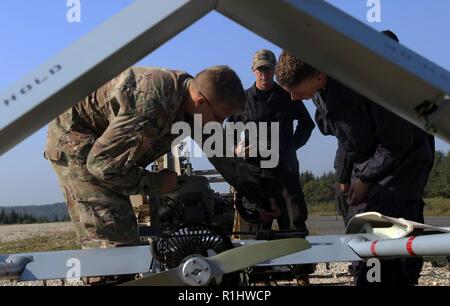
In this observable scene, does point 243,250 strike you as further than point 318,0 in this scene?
Yes

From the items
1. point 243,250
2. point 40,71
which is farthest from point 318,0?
point 243,250

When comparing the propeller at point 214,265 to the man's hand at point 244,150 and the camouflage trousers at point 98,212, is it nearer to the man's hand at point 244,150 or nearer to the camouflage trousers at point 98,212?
the camouflage trousers at point 98,212

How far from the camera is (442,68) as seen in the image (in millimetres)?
1140

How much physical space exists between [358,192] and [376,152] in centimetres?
30

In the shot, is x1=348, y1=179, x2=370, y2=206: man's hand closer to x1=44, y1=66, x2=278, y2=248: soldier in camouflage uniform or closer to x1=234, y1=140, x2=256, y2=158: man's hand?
x1=44, y1=66, x2=278, y2=248: soldier in camouflage uniform

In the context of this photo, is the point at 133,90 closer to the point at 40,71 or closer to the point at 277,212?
the point at 277,212

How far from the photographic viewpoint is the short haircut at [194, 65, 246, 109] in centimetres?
287

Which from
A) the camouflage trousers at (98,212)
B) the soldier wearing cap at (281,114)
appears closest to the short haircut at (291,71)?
the camouflage trousers at (98,212)

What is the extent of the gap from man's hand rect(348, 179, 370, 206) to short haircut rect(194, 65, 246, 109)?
3.92ft

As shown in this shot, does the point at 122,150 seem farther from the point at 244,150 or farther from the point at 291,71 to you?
the point at 244,150

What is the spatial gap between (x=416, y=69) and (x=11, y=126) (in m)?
0.76

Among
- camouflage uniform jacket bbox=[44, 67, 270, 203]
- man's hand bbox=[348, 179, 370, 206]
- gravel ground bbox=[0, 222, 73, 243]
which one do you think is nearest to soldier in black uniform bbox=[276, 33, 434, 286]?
man's hand bbox=[348, 179, 370, 206]

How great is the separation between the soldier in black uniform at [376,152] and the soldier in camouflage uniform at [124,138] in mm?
473

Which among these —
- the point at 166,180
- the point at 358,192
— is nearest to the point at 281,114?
the point at 358,192
